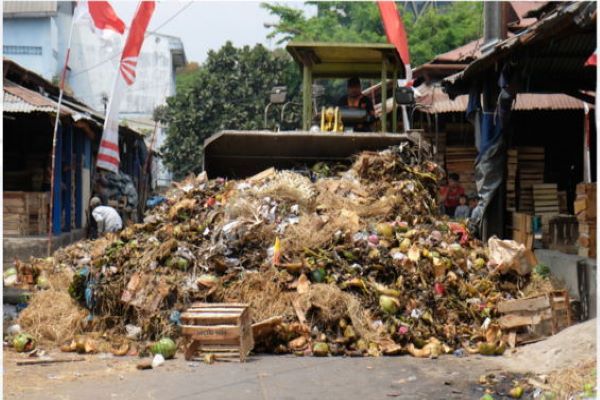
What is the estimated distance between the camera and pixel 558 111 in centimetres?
1892

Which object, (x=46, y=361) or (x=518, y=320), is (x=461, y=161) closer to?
(x=518, y=320)

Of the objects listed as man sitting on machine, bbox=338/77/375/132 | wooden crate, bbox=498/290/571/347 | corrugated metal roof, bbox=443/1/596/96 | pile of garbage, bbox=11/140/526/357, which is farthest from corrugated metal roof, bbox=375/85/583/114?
wooden crate, bbox=498/290/571/347

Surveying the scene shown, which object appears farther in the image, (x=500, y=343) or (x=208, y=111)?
(x=208, y=111)

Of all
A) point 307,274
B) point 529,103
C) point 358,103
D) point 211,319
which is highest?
point 529,103

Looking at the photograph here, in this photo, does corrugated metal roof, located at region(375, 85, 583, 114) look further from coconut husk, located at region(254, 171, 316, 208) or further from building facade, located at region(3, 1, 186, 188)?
building facade, located at region(3, 1, 186, 188)

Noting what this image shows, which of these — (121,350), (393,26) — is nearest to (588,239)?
(121,350)

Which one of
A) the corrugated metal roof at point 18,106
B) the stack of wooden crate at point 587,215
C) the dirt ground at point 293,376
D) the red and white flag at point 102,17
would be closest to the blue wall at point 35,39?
the corrugated metal roof at point 18,106

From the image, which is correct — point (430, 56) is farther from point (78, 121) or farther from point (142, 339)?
point (142, 339)

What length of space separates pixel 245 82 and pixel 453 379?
1149 inches

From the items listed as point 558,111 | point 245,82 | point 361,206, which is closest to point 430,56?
point 245,82

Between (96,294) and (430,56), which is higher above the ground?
(430,56)

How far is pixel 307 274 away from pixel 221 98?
26865 mm

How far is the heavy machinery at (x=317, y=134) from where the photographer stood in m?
12.0

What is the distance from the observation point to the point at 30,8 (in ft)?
134
